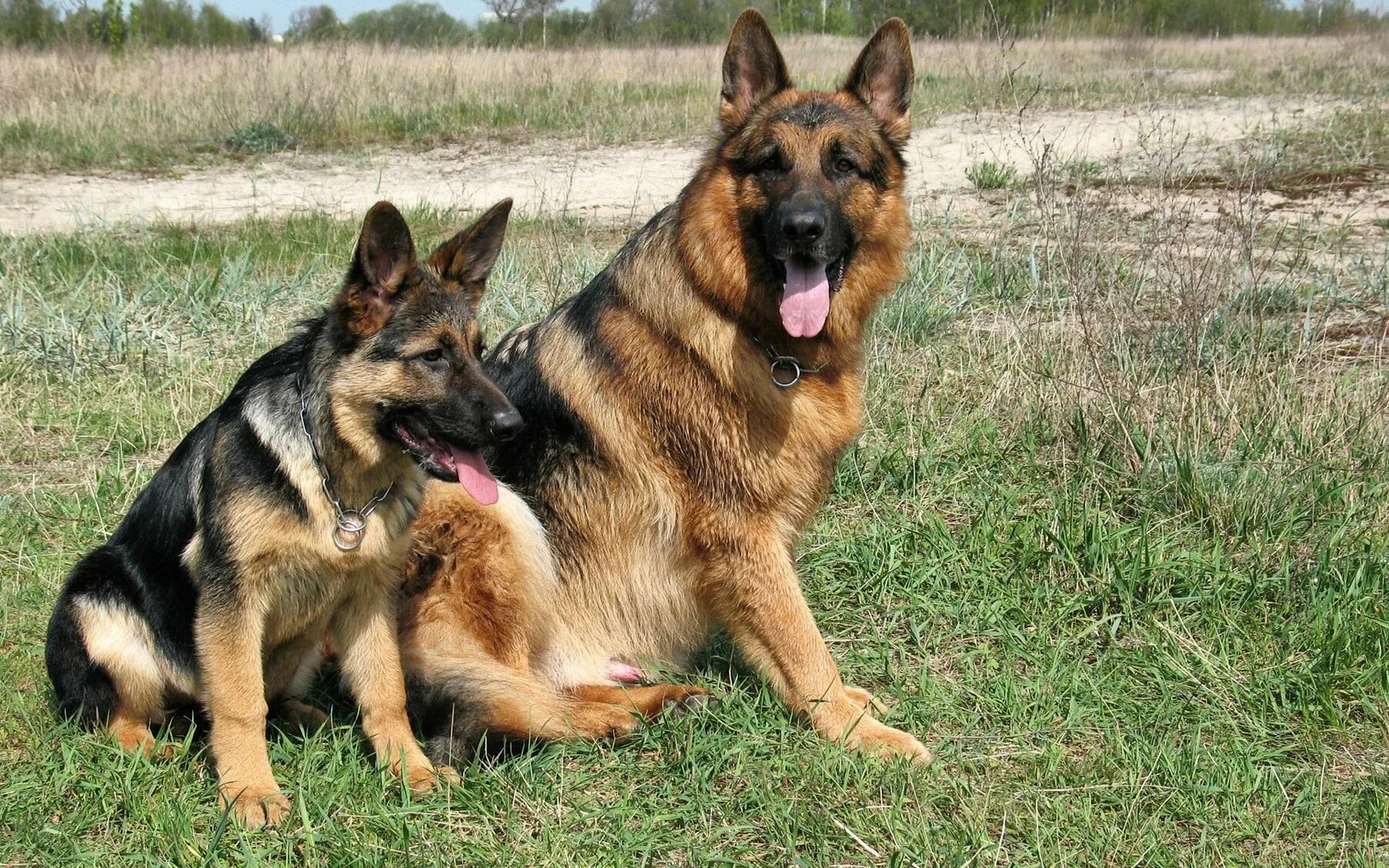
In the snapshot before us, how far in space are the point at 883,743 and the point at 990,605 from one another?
0.90m

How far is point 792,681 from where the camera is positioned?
3566mm

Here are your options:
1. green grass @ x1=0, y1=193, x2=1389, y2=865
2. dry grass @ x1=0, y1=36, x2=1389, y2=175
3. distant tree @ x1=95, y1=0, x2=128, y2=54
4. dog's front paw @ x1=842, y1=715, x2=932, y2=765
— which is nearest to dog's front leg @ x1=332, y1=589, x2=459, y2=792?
green grass @ x1=0, y1=193, x2=1389, y2=865

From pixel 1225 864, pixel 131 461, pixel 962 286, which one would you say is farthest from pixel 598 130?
pixel 1225 864

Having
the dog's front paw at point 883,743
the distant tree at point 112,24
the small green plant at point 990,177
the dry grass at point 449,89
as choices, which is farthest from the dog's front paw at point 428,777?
the distant tree at point 112,24

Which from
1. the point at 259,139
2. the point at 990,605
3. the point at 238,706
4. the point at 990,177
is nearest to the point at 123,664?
the point at 238,706

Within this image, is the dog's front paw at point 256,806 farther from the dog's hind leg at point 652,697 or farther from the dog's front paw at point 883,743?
the dog's front paw at point 883,743

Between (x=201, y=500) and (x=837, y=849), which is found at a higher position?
(x=201, y=500)

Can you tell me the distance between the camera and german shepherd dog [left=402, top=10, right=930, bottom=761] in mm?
3520

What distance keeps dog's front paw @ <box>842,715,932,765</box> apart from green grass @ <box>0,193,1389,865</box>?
0.31 feet

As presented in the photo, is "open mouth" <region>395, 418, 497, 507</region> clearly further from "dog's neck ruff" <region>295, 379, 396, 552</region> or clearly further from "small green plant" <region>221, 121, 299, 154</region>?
"small green plant" <region>221, 121, 299, 154</region>

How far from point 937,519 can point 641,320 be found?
170 centimetres

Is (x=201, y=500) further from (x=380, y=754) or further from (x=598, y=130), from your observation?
(x=598, y=130)

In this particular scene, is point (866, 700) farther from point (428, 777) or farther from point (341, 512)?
point (341, 512)

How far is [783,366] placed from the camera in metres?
3.60
